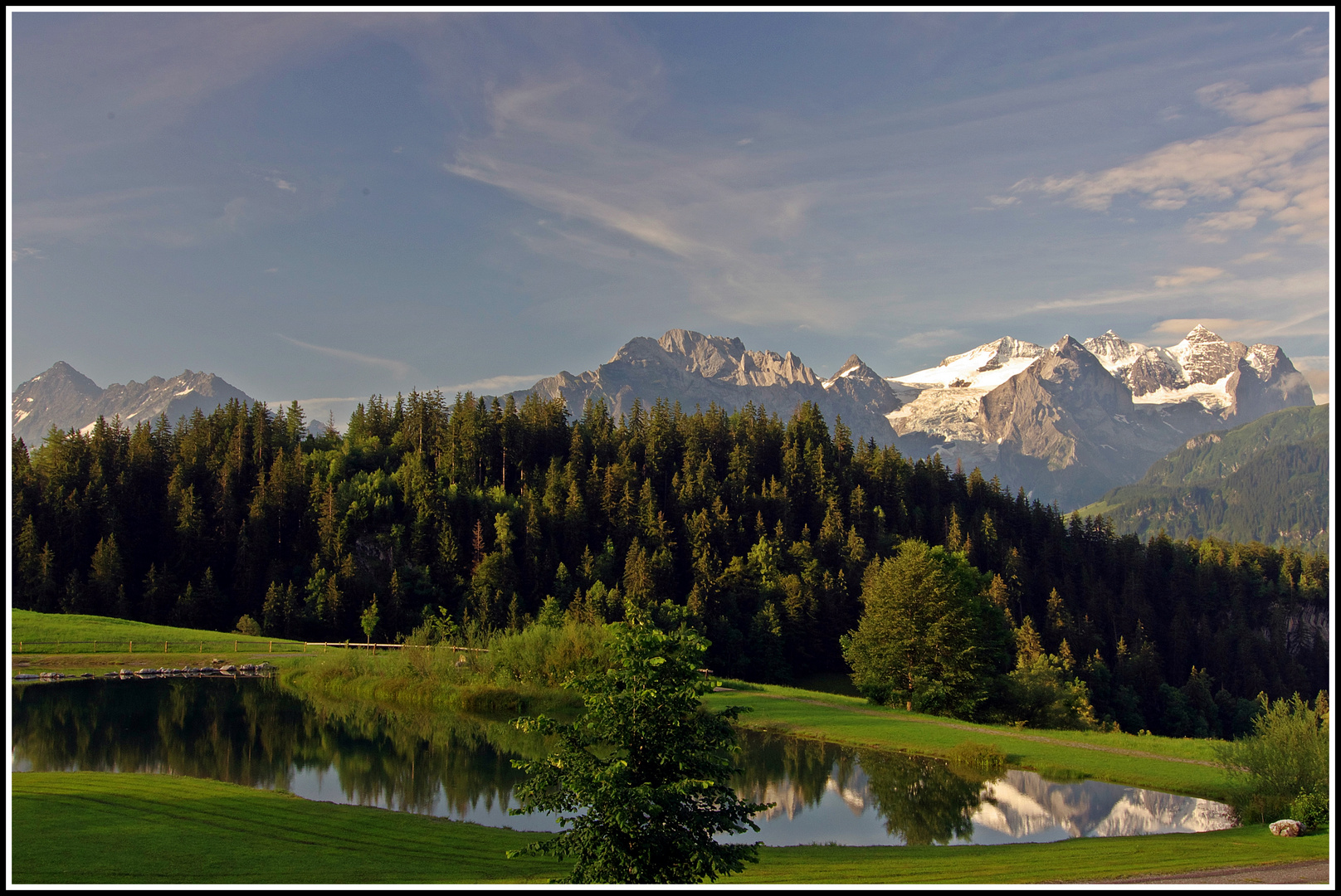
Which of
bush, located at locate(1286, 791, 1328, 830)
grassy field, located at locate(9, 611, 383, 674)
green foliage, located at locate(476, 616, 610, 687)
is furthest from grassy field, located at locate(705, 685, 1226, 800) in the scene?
grassy field, located at locate(9, 611, 383, 674)

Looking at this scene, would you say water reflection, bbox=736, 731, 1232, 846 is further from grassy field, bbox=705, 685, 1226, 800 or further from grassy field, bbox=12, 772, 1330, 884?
grassy field, bbox=12, 772, 1330, 884

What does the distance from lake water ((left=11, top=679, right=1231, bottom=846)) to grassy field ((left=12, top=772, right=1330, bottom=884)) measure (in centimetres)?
351

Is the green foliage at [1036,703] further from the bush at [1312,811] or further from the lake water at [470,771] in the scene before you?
the bush at [1312,811]

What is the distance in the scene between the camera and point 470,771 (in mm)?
37375

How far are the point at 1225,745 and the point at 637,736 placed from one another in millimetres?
29029

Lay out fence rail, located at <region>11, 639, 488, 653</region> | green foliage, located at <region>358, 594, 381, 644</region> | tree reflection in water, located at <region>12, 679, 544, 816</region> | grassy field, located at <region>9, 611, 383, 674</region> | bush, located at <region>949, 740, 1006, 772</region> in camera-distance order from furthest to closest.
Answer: green foliage, located at <region>358, 594, 381, 644</region>, fence rail, located at <region>11, 639, 488, 653</region>, grassy field, located at <region>9, 611, 383, 674</region>, bush, located at <region>949, 740, 1006, 772</region>, tree reflection in water, located at <region>12, 679, 544, 816</region>

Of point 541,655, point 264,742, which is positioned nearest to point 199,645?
point 541,655

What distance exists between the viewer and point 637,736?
53.0ft

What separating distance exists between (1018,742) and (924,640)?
16.6m

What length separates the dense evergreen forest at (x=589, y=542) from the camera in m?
105

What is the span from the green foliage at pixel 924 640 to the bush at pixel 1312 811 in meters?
30.1

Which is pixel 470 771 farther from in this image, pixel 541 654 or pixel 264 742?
pixel 541 654

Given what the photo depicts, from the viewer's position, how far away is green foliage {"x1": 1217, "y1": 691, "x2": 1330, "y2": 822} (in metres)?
28.2

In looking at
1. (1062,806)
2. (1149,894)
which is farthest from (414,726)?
(1149,894)
